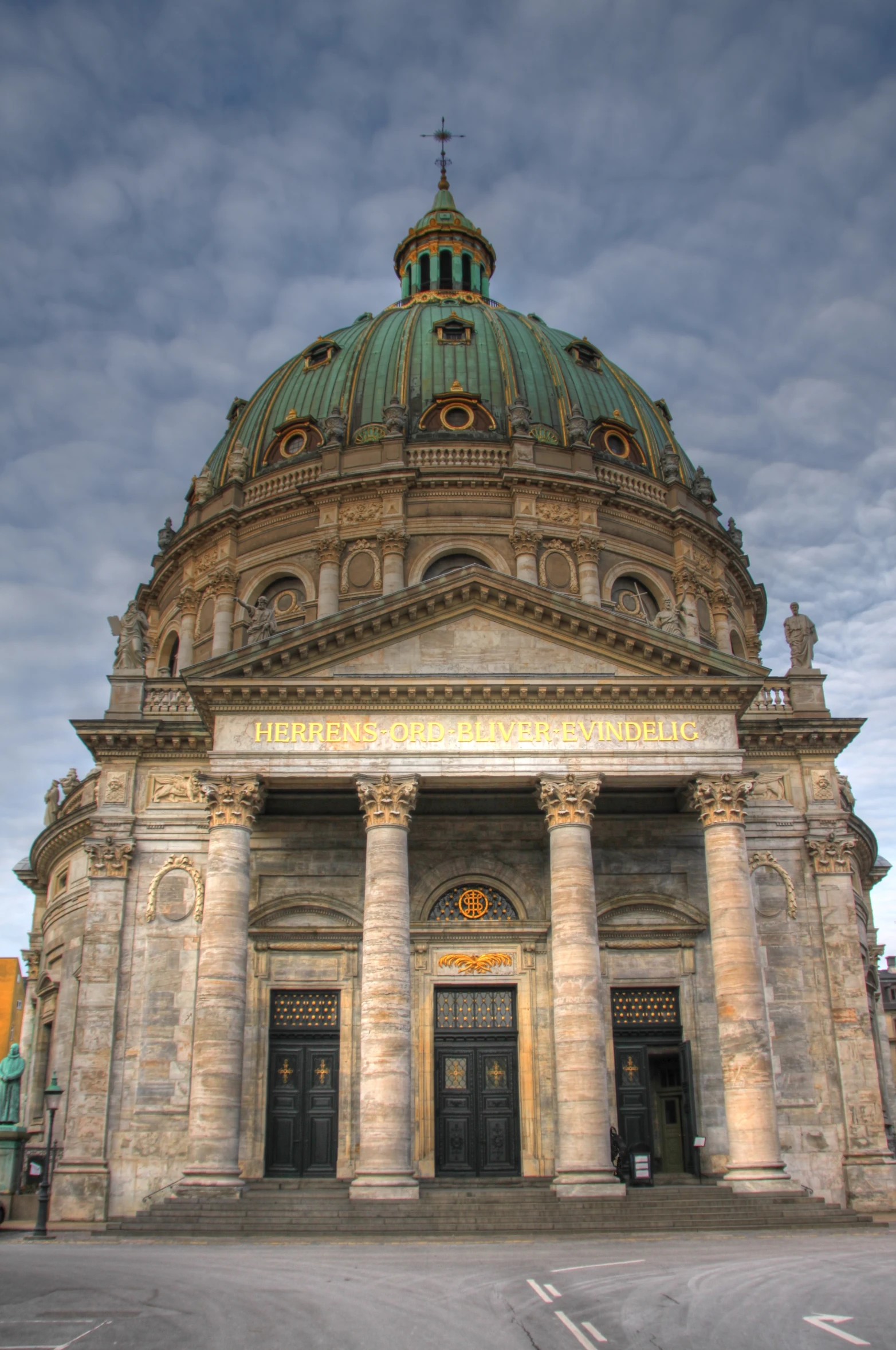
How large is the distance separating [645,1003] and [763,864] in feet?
Answer: 14.6

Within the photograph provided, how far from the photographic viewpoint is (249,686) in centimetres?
2564

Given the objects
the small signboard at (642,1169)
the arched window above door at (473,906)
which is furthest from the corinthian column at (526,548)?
the small signboard at (642,1169)

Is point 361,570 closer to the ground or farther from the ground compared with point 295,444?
closer to the ground

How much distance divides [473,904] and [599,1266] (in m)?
13.9

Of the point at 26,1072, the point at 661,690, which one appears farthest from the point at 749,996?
the point at 26,1072

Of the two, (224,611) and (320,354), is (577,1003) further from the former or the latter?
(320,354)

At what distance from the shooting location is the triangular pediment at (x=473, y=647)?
2592 centimetres

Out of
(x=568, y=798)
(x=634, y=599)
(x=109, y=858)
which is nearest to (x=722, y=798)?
(x=568, y=798)

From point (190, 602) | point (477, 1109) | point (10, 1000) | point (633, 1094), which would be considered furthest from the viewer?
point (10, 1000)

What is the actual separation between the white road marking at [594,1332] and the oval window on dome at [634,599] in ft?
92.9

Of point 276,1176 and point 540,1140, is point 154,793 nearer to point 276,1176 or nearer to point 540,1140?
point 276,1176

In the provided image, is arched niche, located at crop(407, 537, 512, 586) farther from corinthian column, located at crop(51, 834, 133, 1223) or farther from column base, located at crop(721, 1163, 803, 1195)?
column base, located at crop(721, 1163, 803, 1195)

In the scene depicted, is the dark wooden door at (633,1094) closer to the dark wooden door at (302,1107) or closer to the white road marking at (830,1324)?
the dark wooden door at (302,1107)

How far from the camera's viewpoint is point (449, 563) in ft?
124
